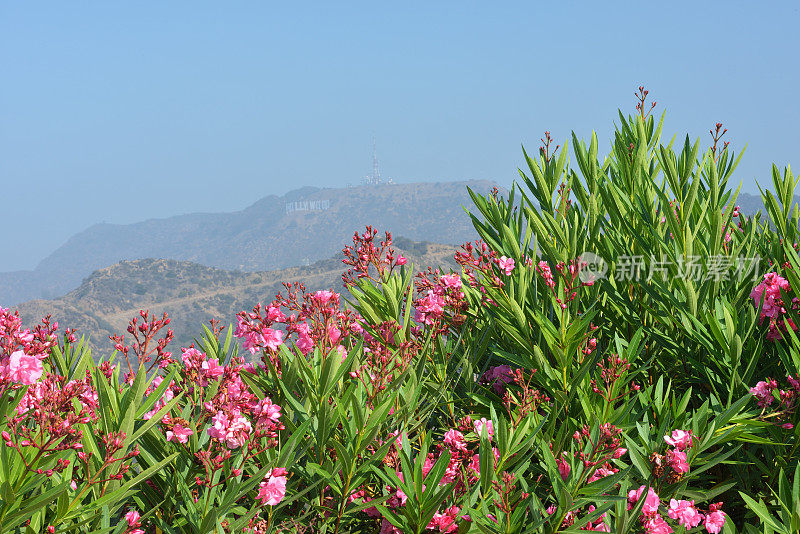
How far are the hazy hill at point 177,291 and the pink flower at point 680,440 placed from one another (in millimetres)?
69262

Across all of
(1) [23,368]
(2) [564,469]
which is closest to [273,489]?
(1) [23,368]

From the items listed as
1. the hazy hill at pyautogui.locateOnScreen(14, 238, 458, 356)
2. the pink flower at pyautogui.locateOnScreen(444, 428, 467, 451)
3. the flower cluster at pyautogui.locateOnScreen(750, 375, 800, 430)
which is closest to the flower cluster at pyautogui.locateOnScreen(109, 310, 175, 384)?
the pink flower at pyautogui.locateOnScreen(444, 428, 467, 451)

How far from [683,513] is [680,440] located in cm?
22

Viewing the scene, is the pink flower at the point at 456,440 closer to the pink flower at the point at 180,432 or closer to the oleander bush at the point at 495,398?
the oleander bush at the point at 495,398

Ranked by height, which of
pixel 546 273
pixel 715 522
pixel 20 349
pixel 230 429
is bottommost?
pixel 715 522

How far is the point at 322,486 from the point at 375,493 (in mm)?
231

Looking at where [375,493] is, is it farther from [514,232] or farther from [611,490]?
[514,232]

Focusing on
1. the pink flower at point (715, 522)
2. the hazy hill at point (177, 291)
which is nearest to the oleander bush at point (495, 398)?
the pink flower at point (715, 522)

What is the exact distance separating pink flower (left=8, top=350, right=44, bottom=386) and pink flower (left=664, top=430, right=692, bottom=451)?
1916 millimetres

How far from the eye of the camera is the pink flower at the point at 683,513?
1775 millimetres

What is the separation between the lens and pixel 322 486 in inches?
75.3

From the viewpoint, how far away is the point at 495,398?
241 centimetres

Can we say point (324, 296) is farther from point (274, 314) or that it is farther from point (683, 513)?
point (683, 513)

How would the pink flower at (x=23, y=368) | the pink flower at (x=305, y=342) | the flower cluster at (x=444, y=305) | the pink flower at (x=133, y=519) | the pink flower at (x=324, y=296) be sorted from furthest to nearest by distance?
the flower cluster at (x=444, y=305) < the pink flower at (x=305, y=342) < the pink flower at (x=324, y=296) < the pink flower at (x=133, y=519) < the pink flower at (x=23, y=368)
